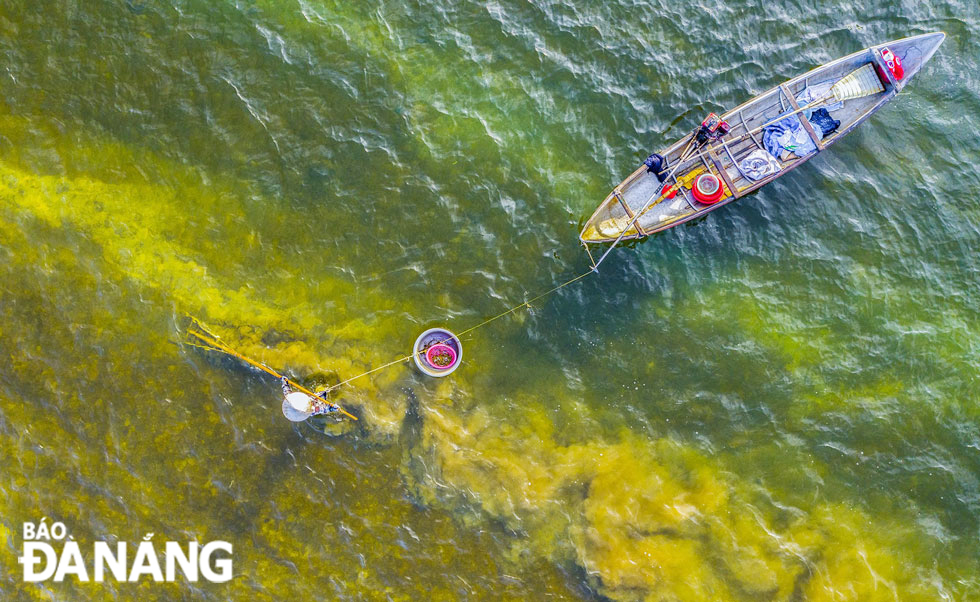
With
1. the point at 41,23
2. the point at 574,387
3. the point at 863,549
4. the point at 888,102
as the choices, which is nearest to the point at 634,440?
the point at 574,387

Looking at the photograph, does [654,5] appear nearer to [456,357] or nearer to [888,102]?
[888,102]

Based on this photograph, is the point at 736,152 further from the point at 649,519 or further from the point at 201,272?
the point at 201,272

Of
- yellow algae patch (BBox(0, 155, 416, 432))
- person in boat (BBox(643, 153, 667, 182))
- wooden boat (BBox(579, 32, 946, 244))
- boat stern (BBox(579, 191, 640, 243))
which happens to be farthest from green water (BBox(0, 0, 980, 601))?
person in boat (BBox(643, 153, 667, 182))

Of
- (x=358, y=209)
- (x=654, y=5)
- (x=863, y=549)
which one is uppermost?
(x=654, y=5)

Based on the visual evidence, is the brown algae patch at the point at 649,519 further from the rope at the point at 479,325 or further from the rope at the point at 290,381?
the rope at the point at 290,381

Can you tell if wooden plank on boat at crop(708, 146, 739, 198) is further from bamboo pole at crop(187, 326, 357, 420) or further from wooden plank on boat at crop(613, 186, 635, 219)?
bamboo pole at crop(187, 326, 357, 420)
